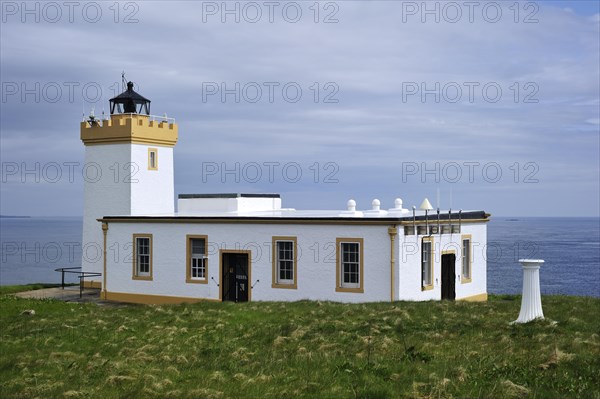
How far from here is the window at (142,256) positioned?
93.9 feet

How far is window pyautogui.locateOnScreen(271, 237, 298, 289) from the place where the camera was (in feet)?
83.7

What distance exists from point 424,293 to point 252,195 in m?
10.5

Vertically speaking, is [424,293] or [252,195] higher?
[252,195]

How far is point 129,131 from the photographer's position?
31.6 metres

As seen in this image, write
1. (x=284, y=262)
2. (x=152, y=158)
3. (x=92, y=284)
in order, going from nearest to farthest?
(x=284, y=262)
(x=152, y=158)
(x=92, y=284)

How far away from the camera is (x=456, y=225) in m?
27.0

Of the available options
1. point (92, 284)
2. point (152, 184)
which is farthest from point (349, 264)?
point (92, 284)

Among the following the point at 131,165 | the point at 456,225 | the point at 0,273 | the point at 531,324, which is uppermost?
the point at 131,165

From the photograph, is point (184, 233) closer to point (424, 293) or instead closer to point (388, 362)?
point (424, 293)

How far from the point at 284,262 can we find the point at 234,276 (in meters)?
2.40

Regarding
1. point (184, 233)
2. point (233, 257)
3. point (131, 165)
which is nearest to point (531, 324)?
point (233, 257)

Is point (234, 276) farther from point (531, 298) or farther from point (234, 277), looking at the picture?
point (531, 298)

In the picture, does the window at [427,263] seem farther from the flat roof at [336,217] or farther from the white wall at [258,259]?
the white wall at [258,259]

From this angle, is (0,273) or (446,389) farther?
(0,273)
